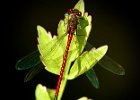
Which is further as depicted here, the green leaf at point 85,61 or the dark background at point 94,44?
the dark background at point 94,44

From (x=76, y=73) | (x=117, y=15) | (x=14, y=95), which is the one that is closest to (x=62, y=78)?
(x=76, y=73)

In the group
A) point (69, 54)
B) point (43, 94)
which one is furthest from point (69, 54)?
point (43, 94)

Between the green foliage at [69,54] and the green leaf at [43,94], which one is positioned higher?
the green foliage at [69,54]

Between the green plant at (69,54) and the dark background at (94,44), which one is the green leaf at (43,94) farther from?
the dark background at (94,44)

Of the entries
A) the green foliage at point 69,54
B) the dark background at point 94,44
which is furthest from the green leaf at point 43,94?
the dark background at point 94,44

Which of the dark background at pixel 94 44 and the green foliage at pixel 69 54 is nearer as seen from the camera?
the green foliage at pixel 69 54

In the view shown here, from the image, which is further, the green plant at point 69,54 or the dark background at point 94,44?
the dark background at point 94,44

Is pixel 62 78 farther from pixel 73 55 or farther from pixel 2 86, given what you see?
pixel 2 86

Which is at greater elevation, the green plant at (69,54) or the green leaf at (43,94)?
the green plant at (69,54)

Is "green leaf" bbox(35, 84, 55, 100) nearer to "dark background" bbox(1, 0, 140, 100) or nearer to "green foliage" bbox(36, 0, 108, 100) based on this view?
"green foliage" bbox(36, 0, 108, 100)

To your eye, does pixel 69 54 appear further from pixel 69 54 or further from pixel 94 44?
pixel 94 44

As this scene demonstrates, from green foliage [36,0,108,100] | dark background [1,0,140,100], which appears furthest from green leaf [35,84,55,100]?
dark background [1,0,140,100]
